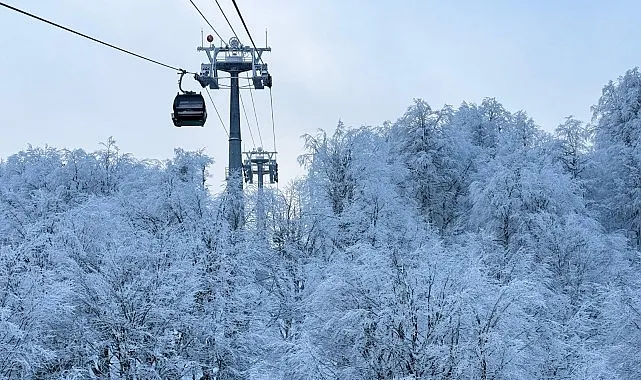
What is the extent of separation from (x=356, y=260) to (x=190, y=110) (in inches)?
325

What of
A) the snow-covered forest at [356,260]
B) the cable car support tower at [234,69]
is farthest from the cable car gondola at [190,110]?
the cable car support tower at [234,69]

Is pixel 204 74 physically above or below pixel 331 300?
above

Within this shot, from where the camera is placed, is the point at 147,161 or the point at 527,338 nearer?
the point at 527,338

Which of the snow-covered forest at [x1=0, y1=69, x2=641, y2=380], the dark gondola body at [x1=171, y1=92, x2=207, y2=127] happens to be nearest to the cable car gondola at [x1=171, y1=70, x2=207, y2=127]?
the dark gondola body at [x1=171, y1=92, x2=207, y2=127]

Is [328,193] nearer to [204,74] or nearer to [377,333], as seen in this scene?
[204,74]

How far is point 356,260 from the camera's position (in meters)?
22.6

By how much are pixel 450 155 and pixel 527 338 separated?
21.4 meters

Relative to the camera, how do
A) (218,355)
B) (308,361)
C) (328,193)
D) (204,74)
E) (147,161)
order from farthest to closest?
(147,161)
(204,74)
(328,193)
(218,355)
(308,361)

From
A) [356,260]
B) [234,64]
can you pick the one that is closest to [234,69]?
[234,64]

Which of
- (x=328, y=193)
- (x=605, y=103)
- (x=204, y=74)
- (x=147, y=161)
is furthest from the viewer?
(x=147, y=161)

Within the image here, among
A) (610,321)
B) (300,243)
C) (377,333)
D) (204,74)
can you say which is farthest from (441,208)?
(377,333)

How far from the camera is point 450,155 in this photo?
41.5 m

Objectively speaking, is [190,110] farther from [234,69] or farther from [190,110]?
[234,69]

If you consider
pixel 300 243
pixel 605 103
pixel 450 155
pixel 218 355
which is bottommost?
pixel 218 355
